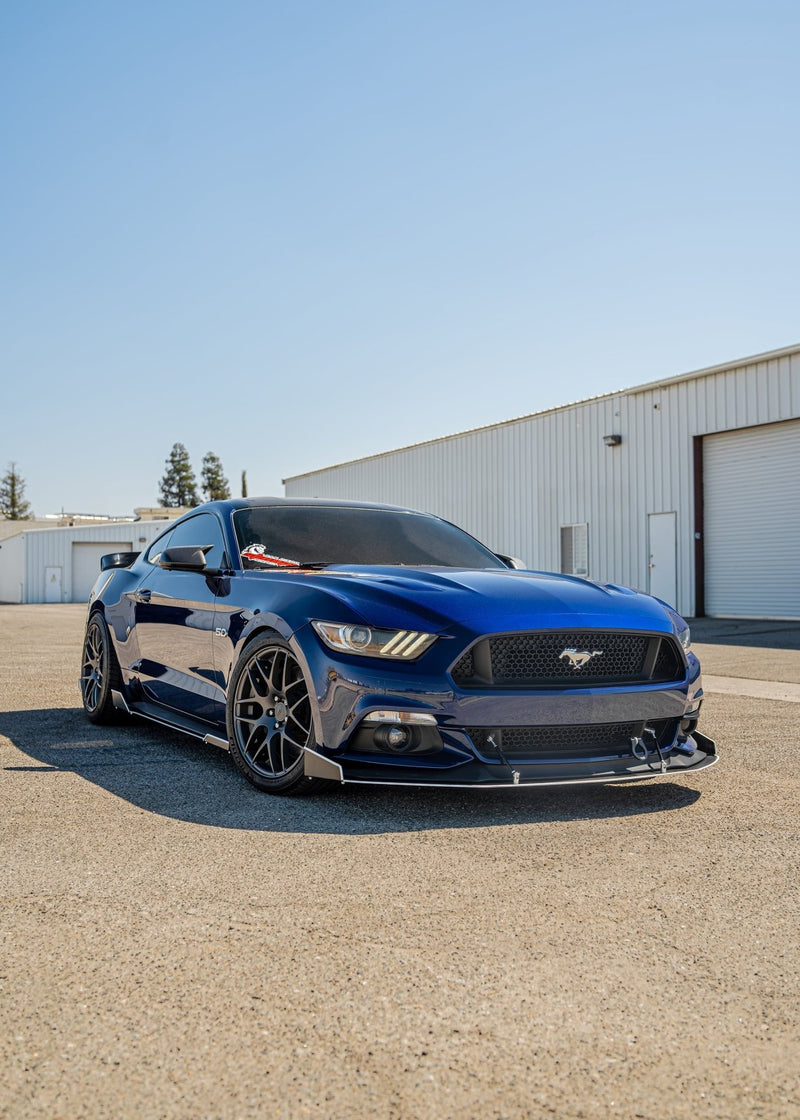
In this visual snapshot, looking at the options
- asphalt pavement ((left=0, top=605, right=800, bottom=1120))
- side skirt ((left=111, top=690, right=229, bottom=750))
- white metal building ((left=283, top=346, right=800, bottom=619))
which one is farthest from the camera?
white metal building ((left=283, top=346, right=800, bottom=619))

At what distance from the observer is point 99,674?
6.61 m

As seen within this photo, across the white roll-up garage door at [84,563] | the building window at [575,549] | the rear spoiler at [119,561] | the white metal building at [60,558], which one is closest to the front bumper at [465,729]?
the rear spoiler at [119,561]

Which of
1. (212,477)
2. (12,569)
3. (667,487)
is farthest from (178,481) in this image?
(667,487)

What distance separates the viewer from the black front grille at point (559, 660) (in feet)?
13.3

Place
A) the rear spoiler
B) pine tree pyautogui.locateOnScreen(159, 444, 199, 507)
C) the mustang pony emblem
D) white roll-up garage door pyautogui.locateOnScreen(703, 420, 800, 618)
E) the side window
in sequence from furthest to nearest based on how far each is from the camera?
pine tree pyautogui.locateOnScreen(159, 444, 199, 507)
white roll-up garage door pyautogui.locateOnScreen(703, 420, 800, 618)
the rear spoiler
the side window
the mustang pony emblem

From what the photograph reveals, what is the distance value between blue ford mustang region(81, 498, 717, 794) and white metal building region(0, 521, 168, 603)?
1800 inches

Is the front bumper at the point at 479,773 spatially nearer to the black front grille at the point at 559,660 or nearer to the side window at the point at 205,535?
the black front grille at the point at 559,660

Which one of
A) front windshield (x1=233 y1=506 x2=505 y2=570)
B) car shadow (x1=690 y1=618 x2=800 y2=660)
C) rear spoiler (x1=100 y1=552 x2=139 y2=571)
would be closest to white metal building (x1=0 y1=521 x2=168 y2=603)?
car shadow (x1=690 y1=618 x2=800 y2=660)

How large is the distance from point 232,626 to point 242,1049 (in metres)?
2.91

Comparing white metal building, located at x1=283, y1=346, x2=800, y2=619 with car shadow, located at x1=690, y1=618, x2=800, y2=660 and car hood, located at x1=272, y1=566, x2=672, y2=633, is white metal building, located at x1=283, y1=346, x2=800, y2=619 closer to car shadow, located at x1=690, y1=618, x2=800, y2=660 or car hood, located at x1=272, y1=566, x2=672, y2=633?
car shadow, located at x1=690, y1=618, x2=800, y2=660

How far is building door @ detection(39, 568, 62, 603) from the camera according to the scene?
49.9m

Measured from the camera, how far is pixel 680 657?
14.7 ft

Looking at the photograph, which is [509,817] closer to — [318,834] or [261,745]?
[318,834]

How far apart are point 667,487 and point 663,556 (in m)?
1.48
